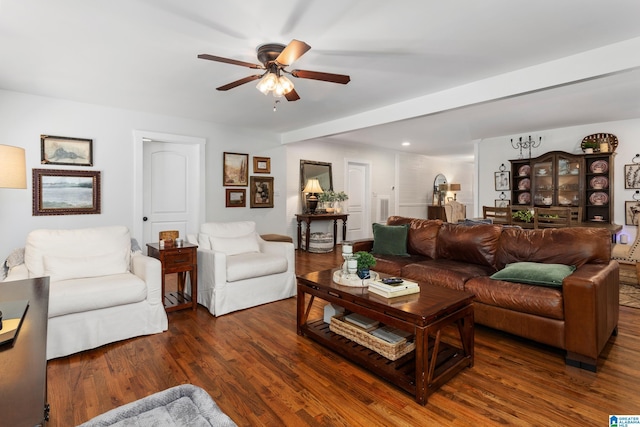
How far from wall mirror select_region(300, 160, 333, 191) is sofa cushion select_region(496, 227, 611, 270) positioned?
4.42m

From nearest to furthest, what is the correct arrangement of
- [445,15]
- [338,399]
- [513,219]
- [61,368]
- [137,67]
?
[338,399]
[445,15]
[61,368]
[137,67]
[513,219]

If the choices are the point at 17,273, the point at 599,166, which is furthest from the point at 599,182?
the point at 17,273

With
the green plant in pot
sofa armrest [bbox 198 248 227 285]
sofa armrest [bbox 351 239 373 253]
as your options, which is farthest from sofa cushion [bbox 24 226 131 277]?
sofa armrest [bbox 351 239 373 253]

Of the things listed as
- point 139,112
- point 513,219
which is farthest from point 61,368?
point 513,219

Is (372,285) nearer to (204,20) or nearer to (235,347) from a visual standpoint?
(235,347)

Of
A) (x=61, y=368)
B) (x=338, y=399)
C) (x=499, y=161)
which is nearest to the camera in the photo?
(x=338, y=399)

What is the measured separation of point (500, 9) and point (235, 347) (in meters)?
2.93

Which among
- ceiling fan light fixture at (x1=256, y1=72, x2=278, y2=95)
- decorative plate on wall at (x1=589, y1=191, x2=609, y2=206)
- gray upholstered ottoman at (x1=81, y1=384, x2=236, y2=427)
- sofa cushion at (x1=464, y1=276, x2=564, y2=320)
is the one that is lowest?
gray upholstered ottoman at (x1=81, y1=384, x2=236, y2=427)

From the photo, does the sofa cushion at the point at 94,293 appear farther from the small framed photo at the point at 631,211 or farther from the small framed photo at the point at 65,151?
the small framed photo at the point at 631,211

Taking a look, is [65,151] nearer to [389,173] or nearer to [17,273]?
[17,273]

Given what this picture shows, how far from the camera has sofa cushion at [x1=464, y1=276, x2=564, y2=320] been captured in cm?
234

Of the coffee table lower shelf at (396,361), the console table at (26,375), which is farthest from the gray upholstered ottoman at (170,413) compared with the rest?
the coffee table lower shelf at (396,361)

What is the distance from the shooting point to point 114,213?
14.3 ft

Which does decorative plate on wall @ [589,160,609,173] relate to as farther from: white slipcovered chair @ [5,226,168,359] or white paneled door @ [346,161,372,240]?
white slipcovered chair @ [5,226,168,359]
